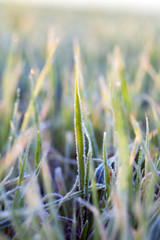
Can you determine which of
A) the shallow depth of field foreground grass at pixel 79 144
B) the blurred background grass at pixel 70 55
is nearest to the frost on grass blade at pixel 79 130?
the shallow depth of field foreground grass at pixel 79 144

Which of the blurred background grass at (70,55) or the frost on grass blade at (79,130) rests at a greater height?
the blurred background grass at (70,55)

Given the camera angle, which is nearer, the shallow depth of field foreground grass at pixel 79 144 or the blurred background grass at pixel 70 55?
the shallow depth of field foreground grass at pixel 79 144

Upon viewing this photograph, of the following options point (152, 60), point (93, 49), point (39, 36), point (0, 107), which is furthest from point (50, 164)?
point (39, 36)

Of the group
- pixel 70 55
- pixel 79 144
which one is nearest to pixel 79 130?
pixel 79 144

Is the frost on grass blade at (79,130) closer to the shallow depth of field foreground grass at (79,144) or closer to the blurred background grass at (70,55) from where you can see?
the shallow depth of field foreground grass at (79,144)

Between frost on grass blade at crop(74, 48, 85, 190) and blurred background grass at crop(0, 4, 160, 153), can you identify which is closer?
frost on grass blade at crop(74, 48, 85, 190)

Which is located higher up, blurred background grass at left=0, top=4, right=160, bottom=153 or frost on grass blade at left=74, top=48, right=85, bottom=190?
blurred background grass at left=0, top=4, right=160, bottom=153

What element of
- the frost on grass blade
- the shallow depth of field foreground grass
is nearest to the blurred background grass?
the shallow depth of field foreground grass

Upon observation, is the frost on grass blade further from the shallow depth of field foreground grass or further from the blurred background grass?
the blurred background grass
